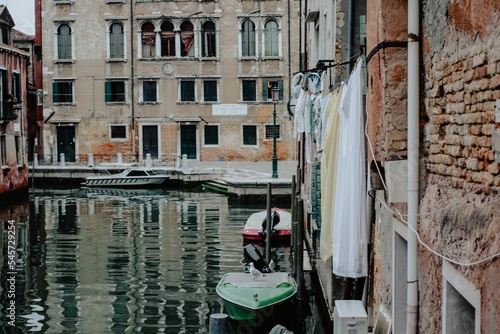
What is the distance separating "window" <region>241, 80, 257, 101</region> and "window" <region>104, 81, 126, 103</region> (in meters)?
6.00

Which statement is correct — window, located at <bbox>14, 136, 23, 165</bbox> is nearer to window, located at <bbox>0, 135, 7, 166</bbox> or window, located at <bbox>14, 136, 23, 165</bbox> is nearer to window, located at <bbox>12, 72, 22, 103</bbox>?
window, located at <bbox>0, 135, 7, 166</bbox>

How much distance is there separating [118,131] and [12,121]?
755cm

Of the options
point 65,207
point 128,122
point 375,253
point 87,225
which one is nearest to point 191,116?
point 128,122

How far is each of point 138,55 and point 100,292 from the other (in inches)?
963

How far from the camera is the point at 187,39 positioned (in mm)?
35406

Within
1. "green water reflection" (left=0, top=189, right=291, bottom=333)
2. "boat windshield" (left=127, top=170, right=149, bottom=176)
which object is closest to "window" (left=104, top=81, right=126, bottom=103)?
"boat windshield" (left=127, top=170, right=149, bottom=176)

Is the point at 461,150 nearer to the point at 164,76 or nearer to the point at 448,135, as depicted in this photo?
the point at 448,135

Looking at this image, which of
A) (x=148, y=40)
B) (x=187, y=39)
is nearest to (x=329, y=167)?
(x=187, y=39)

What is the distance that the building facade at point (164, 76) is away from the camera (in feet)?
115

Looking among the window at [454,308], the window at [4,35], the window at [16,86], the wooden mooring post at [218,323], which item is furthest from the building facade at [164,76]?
the window at [454,308]

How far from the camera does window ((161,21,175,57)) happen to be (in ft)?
117

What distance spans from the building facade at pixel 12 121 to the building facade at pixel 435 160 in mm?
23670

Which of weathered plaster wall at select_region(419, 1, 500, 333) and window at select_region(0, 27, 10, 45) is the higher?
window at select_region(0, 27, 10, 45)

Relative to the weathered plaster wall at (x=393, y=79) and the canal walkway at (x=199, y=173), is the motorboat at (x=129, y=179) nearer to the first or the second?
the canal walkway at (x=199, y=173)
